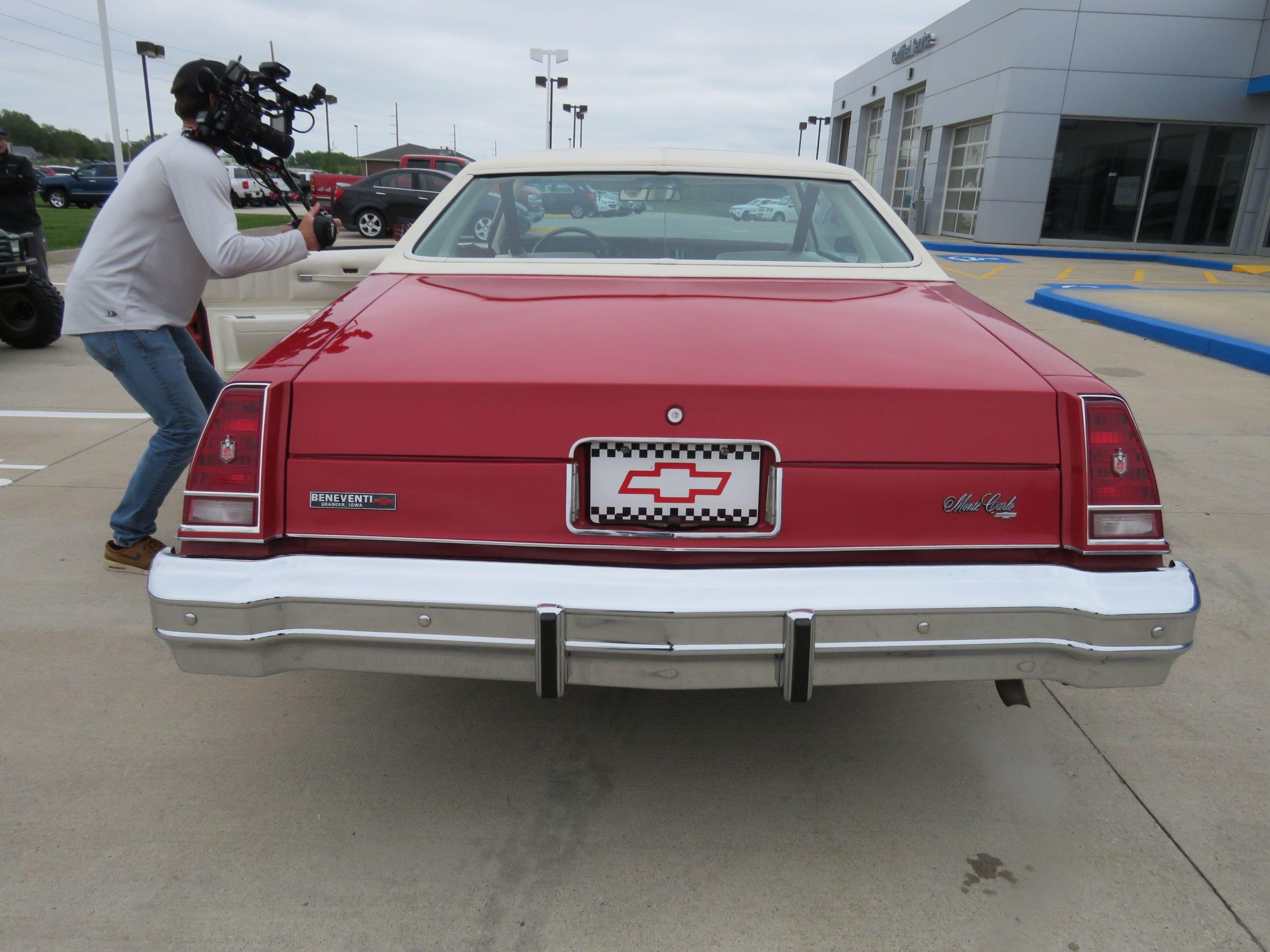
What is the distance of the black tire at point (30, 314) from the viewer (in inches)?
310

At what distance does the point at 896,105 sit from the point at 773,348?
31293 mm

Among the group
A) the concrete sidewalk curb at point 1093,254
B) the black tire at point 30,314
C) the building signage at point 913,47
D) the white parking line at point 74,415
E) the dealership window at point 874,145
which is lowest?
the white parking line at point 74,415

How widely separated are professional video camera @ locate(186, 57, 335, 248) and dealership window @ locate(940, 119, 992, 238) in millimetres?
21531

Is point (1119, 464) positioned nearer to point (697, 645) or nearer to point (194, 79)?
point (697, 645)

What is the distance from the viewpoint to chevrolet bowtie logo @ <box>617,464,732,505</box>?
1.96m

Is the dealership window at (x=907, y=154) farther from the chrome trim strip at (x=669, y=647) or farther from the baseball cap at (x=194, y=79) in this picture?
the chrome trim strip at (x=669, y=647)

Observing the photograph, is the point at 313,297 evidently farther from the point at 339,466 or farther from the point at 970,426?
the point at 970,426

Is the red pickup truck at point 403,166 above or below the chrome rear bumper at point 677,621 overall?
above

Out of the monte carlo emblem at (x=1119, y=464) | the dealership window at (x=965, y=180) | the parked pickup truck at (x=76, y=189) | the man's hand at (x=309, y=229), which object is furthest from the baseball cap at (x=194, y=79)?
the parked pickup truck at (x=76, y=189)

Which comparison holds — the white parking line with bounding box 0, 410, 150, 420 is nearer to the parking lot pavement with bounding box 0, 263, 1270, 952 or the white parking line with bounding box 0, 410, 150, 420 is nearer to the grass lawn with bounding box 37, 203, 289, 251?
the parking lot pavement with bounding box 0, 263, 1270, 952

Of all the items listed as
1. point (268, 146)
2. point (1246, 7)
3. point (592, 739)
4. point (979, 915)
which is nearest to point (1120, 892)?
point (979, 915)

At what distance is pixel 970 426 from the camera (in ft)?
6.43

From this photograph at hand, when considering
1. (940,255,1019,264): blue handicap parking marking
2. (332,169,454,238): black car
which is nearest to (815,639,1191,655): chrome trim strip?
(940,255,1019,264): blue handicap parking marking

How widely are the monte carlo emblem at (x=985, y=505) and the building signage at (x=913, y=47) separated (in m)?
27.6
